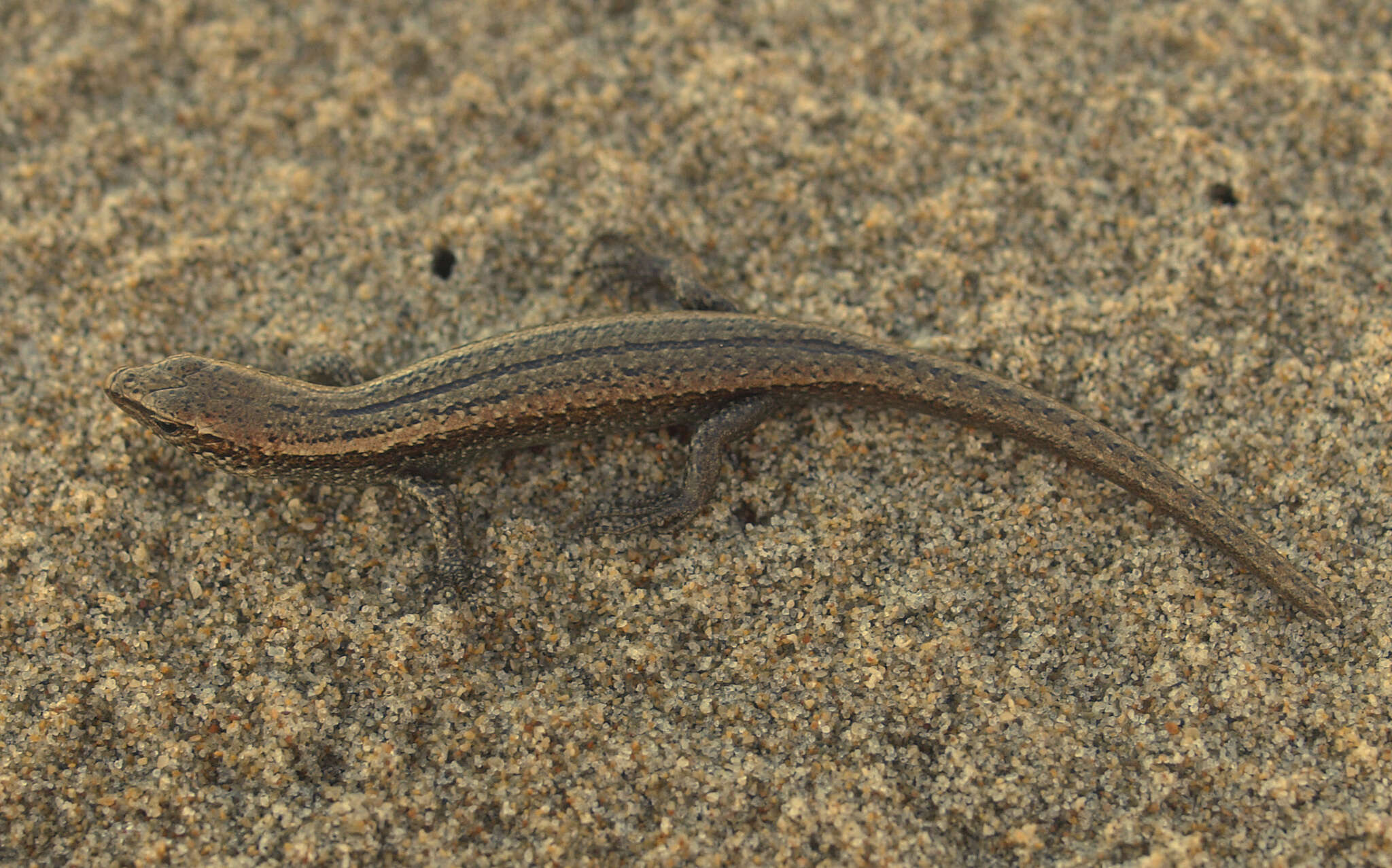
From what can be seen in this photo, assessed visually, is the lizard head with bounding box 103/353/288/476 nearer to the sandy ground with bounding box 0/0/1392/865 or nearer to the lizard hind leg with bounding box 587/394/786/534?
the sandy ground with bounding box 0/0/1392/865

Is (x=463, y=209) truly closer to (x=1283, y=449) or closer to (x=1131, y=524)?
(x=1131, y=524)

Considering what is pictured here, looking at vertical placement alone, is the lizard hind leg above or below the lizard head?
below

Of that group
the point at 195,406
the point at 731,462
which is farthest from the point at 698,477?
the point at 195,406

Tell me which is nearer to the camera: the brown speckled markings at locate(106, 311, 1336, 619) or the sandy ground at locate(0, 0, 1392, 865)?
the sandy ground at locate(0, 0, 1392, 865)

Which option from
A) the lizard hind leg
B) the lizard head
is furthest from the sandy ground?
the lizard head

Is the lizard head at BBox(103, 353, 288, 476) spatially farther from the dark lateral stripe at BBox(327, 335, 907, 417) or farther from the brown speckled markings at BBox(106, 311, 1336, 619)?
the dark lateral stripe at BBox(327, 335, 907, 417)

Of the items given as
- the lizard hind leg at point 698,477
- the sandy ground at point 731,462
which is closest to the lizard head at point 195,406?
the sandy ground at point 731,462

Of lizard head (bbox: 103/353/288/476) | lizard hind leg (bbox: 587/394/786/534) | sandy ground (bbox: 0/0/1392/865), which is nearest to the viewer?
sandy ground (bbox: 0/0/1392/865)

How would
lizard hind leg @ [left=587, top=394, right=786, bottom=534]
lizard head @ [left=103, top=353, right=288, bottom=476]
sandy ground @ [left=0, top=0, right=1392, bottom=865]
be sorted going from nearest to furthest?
sandy ground @ [left=0, top=0, right=1392, bottom=865]
lizard head @ [left=103, top=353, right=288, bottom=476]
lizard hind leg @ [left=587, top=394, right=786, bottom=534]
